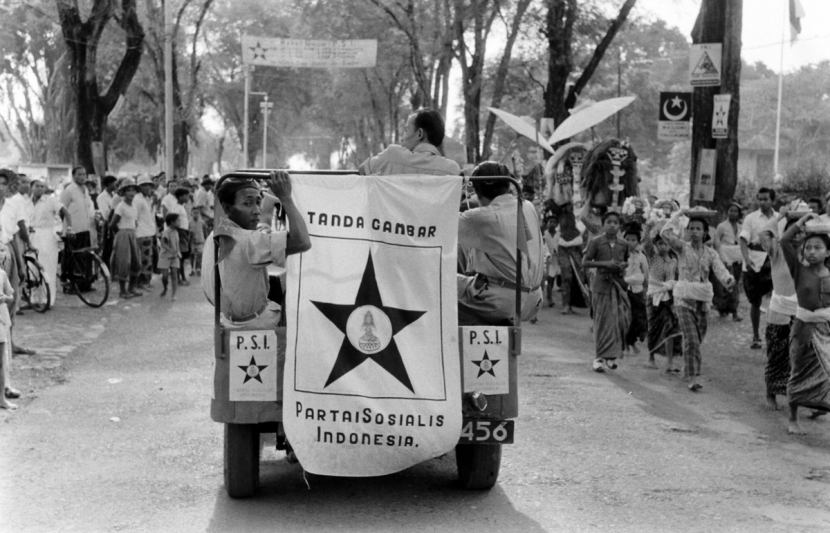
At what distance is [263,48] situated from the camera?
126 feet

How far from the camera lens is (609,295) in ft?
37.9

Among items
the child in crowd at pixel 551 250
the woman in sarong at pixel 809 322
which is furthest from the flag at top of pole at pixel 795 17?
the woman in sarong at pixel 809 322

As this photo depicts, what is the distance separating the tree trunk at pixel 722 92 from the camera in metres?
15.1

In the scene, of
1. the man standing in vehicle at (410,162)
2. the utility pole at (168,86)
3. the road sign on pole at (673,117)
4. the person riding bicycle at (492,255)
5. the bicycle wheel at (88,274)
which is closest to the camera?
the person riding bicycle at (492,255)

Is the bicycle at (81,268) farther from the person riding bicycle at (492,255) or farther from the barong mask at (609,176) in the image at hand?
the person riding bicycle at (492,255)

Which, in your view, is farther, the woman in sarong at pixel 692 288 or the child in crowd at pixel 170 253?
the child in crowd at pixel 170 253

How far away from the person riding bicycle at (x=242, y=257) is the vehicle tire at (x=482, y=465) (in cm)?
129

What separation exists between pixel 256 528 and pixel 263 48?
111ft

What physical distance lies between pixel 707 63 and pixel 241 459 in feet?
34.9

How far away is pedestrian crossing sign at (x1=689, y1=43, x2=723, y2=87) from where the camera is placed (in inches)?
592

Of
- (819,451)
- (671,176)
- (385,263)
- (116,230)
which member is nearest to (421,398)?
(385,263)

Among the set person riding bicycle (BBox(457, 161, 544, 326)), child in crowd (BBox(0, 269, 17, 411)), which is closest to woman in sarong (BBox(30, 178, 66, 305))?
child in crowd (BBox(0, 269, 17, 411))

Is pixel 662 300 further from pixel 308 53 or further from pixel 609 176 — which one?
pixel 308 53

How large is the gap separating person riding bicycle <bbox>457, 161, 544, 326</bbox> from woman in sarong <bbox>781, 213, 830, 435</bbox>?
2.48 metres
